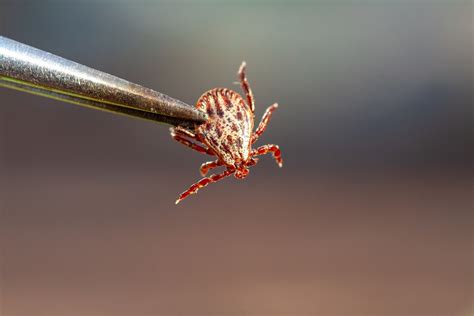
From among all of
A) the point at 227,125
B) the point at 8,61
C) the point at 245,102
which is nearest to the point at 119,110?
the point at 8,61

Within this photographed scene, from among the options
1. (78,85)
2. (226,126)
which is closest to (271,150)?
(226,126)

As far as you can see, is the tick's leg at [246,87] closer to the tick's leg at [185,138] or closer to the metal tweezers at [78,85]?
the tick's leg at [185,138]

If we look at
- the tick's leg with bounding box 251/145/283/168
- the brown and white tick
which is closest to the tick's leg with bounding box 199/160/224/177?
the brown and white tick

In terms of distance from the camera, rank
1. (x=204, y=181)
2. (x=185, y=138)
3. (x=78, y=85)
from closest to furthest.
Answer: (x=78, y=85) → (x=185, y=138) → (x=204, y=181)

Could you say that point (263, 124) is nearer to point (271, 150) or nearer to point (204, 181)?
point (271, 150)

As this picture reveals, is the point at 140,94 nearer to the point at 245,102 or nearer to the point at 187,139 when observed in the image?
the point at 187,139

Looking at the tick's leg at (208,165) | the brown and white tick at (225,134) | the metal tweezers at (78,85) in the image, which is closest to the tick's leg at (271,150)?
the brown and white tick at (225,134)
